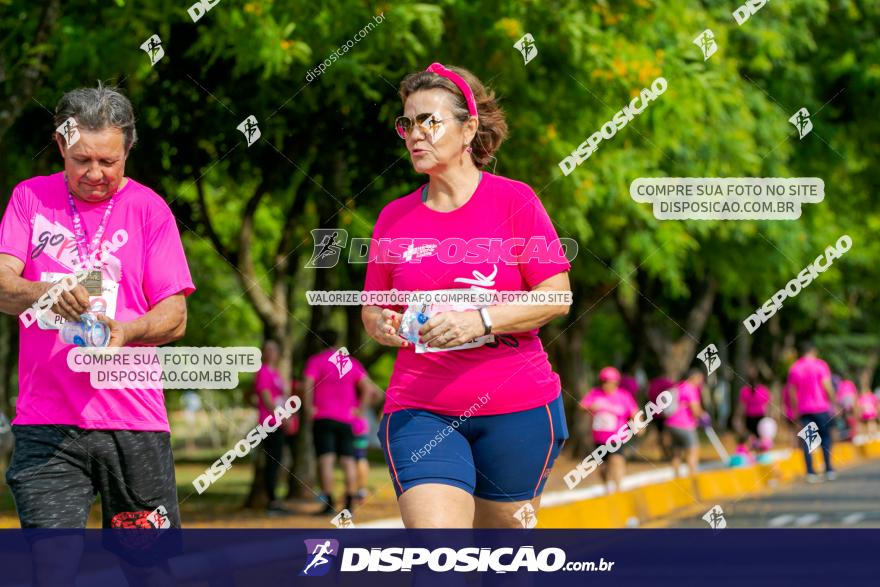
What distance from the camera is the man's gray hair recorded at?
5.02 meters

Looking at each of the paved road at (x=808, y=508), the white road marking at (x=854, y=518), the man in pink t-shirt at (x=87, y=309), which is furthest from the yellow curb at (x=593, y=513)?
the man in pink t-shirt at (x=87, y=309)

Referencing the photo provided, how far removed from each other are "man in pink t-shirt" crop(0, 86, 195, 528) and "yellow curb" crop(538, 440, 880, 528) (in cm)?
780

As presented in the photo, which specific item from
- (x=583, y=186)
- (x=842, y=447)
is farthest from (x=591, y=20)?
(x=842, y=447)

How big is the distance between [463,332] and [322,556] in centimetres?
150

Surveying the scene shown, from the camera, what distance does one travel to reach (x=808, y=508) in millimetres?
18281

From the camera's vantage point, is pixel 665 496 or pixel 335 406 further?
pixel 665 496

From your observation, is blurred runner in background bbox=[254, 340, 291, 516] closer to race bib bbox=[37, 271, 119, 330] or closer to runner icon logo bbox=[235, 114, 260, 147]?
runner icon logo bbox=[235, 114, 260, 147]

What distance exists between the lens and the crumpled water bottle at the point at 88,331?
4820mm

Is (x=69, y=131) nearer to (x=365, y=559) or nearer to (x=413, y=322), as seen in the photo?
(x=413, y=322)

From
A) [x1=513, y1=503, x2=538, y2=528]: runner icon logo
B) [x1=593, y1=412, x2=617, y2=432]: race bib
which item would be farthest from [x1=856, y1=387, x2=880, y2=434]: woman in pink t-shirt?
[x1=513, y1=503, x2=538, y2=528]: runner icon logo

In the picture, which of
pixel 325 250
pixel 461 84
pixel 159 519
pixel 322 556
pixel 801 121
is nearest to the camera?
pixel 159 519

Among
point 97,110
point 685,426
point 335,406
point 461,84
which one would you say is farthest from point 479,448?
point 685,426

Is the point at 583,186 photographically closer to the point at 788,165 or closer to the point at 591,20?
the point at 591,20

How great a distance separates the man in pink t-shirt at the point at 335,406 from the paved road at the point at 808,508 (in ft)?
10.9
